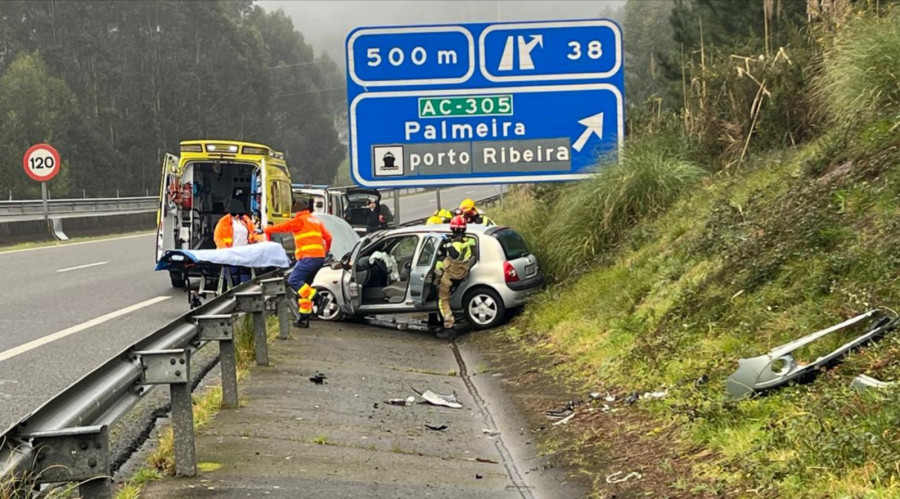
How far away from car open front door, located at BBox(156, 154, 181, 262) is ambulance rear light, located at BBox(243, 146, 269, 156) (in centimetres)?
122

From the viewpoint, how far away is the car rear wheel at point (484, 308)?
1215cm

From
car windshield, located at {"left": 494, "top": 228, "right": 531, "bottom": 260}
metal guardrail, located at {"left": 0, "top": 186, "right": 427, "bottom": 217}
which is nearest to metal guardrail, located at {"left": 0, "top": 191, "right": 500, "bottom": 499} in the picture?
car windshield, located at {"left": 494, "top": 228, "right": 531, "bottom": 260}

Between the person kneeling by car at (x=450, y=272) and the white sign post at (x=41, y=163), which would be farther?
the white sign post at (x=41, y=163)

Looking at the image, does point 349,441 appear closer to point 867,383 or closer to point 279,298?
point 867,383

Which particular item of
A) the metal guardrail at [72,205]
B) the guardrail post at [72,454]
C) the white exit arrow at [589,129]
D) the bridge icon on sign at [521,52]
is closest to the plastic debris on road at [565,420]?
the guardrail post at [72,454]

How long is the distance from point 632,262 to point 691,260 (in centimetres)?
153

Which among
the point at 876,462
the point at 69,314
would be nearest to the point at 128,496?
the point at 876,462

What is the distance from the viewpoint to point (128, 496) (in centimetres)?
470

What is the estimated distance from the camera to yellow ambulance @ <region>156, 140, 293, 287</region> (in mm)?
15422

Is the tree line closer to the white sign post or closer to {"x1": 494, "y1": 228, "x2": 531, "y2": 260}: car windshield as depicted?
the white sign post

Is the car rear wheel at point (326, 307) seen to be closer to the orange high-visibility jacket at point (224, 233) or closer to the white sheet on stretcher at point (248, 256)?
the white sheet on stretcher at point (248, 256)

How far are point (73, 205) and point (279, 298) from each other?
3650 centimetres

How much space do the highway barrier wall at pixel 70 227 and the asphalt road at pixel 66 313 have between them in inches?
104

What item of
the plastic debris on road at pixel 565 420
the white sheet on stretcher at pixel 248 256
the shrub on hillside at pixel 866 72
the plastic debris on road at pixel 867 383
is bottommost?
the plastic debris on road at pixel 565 420
